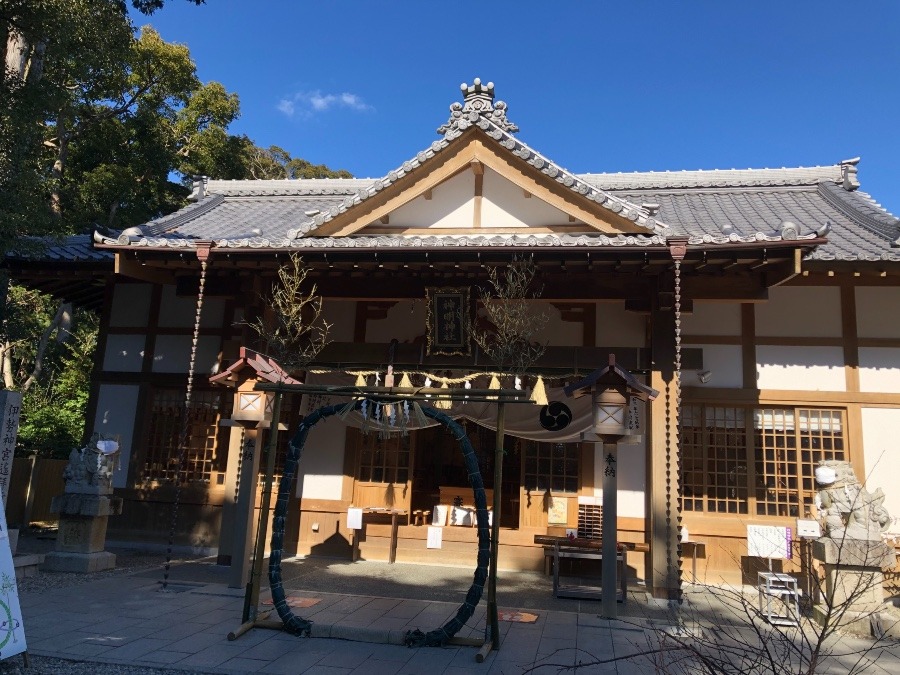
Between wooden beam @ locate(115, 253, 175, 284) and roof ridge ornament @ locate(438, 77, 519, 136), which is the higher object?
roof ridge ornament @ locate(438, 77, 519, 136)

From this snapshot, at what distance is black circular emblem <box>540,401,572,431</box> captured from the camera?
34.3ft

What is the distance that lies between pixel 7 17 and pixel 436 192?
6234mm

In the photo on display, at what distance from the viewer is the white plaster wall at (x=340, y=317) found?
11961mm

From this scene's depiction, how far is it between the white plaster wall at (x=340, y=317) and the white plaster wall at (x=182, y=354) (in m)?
2.19

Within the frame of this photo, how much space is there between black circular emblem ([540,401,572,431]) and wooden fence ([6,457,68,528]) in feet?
35.7

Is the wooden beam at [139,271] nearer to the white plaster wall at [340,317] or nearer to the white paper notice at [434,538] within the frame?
the white plaster wall at [340,317]

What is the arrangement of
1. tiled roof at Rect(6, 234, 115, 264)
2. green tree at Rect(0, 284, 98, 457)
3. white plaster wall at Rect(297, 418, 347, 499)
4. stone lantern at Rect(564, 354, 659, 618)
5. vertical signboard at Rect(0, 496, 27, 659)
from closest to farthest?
vertical signboard at Rect(0, 496, 27, 659) < stone lantern at Rect(564, 354, 659, 618) < tiled roof at Rect(6, 234, 115, 264) < white plaster wall at Rect(297, 418, 347, 499) < green tree at Rect(0, 284, 98, 457)

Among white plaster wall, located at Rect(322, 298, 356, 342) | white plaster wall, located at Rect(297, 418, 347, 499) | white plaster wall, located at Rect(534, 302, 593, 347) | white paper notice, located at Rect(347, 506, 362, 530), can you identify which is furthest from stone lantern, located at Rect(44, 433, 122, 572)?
white plaster wall, located at Rect(534, 302, 593, 347)

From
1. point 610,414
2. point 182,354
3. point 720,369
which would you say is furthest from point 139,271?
point 720,369

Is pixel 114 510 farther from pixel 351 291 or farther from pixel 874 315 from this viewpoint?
pixel 874 315

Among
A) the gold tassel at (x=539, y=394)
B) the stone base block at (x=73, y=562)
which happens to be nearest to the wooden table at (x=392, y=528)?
the gold tassel at (x=539, y=394)

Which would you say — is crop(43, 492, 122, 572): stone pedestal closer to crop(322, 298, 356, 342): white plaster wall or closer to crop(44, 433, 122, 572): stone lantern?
crop(44, 433, 122, 572): stone lantern

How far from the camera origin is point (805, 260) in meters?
9.32

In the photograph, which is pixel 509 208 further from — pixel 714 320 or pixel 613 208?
pixel 714 320
